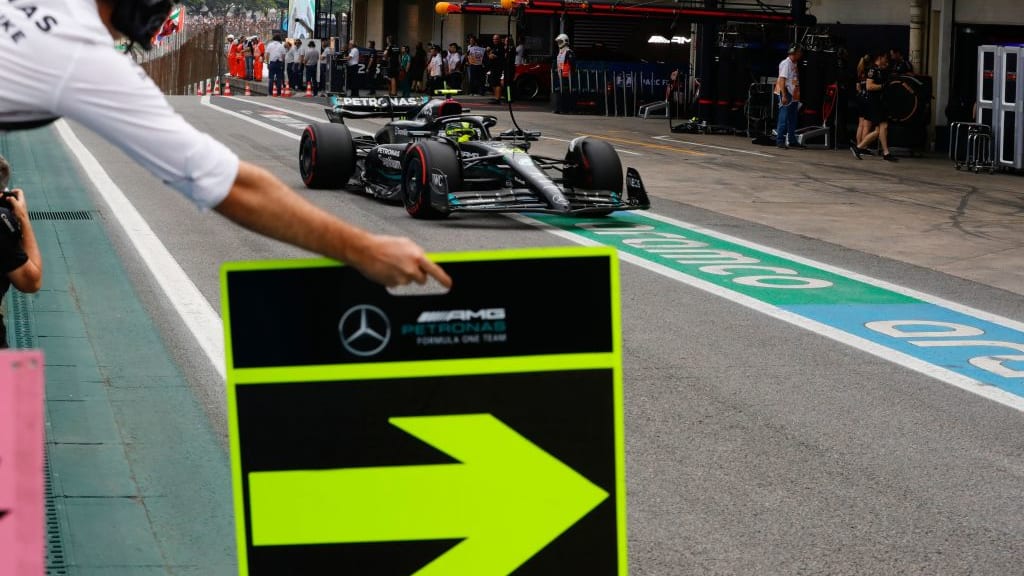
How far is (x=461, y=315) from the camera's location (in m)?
2.82

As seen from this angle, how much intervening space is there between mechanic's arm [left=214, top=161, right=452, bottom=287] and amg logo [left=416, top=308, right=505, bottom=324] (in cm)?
14

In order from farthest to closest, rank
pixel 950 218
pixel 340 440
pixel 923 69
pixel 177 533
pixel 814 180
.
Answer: pixel 923 69, pixel 814 180, pixel 950 218, pixel 177 533, pixel 340 440

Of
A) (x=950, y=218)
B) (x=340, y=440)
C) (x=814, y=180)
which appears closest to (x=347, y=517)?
(x=340, y=440)

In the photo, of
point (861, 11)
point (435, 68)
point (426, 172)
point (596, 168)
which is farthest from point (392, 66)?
point (426, 172)

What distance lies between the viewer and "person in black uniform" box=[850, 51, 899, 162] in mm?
23875

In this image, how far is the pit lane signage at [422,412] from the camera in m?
2.78

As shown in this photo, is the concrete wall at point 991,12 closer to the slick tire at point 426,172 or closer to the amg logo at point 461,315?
the slick tire at point 426,172

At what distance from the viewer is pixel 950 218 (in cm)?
1609

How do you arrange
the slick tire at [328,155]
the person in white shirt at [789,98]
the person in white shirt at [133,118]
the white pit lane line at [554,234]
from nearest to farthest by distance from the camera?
1. the person in white shirt at [133,118]
2. the white pit lane line at [554,234]
3. the slick tire at [328,155]
4. the person in white shirt at [789,98]

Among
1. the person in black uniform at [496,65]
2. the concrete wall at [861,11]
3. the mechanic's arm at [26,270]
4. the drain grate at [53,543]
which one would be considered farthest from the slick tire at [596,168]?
the person in black uniform at [496,65]

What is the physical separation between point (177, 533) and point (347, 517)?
231 cm

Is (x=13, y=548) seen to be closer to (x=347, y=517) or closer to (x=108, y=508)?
(x=347, y=517)

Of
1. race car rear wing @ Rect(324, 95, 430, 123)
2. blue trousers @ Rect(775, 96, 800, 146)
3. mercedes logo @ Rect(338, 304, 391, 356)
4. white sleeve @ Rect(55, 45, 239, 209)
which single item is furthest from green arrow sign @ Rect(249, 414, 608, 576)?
blue trousers @ Rect(775, 96, 800, 146)

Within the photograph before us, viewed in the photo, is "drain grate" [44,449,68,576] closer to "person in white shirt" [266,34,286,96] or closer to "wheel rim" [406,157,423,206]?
"wheel rim" [406,157,423,206]
